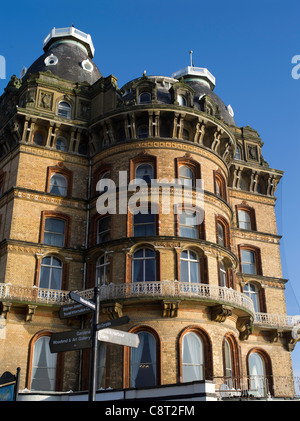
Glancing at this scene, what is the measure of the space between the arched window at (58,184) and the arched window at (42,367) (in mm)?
8655

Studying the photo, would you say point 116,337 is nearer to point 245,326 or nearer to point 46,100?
point 245,326

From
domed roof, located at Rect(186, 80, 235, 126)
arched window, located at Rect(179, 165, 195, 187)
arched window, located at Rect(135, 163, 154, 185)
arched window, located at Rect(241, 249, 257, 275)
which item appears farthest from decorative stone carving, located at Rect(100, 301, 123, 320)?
domed roof, located at Rect(186, 80, 235, 126)

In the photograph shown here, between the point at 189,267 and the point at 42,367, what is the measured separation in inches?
350

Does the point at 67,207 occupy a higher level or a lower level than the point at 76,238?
higher

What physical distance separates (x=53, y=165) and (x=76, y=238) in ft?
15.6

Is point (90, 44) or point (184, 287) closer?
point (184, 287)

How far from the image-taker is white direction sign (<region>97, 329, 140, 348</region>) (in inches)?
490

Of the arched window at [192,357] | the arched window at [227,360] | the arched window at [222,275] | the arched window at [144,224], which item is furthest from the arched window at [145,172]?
the arched window at [227,360]

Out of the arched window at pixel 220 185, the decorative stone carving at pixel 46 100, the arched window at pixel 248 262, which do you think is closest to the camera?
the arched window at pixel 220 185

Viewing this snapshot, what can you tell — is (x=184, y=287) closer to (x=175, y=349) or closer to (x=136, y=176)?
(x=175, y=349)

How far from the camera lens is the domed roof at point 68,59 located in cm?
3491

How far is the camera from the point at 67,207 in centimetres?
2981

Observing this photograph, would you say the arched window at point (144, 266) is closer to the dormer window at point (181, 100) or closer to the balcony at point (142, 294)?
the balcony at point (142, 294)
